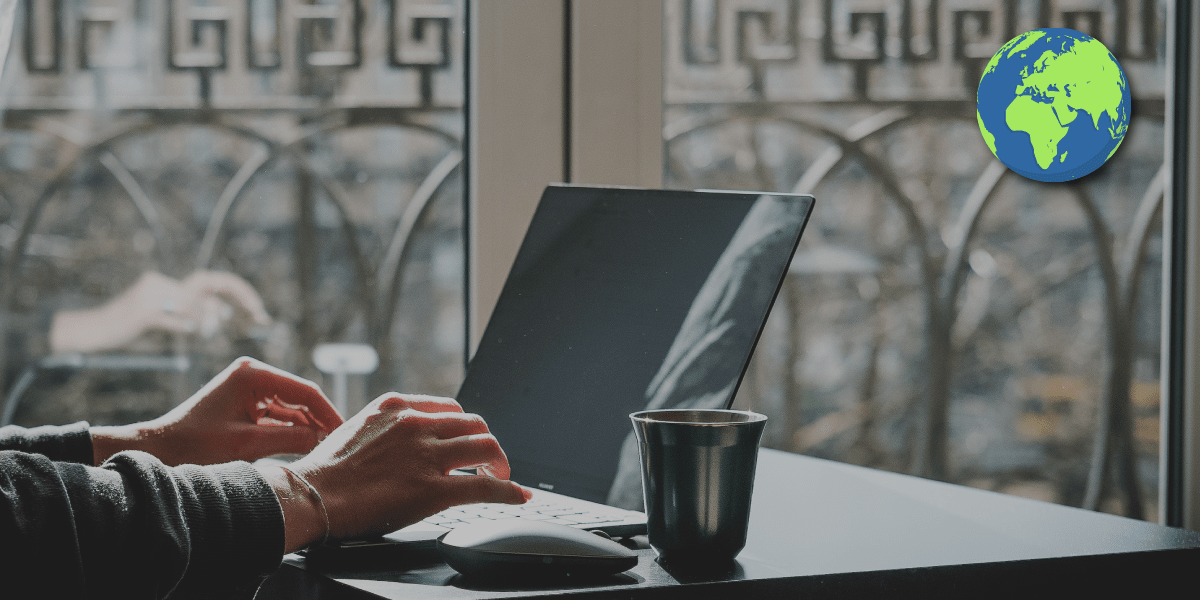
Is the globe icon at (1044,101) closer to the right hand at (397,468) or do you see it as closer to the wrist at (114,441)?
the right hand at (397,468)

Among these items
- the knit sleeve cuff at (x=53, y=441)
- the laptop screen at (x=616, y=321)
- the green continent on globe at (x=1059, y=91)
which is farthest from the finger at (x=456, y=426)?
the green continent on globe at (x=1059, y=91)

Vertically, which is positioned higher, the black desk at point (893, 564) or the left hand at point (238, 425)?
the left hand at point (238, 425)

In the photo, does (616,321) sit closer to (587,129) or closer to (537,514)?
(537,514)

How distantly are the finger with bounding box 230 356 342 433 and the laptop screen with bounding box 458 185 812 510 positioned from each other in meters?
0.13

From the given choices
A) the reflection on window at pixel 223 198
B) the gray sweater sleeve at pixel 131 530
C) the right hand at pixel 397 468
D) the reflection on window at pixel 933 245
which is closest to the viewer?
the gray sweater sleeve at pixel 131 530

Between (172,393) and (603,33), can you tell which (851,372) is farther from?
(172,393)

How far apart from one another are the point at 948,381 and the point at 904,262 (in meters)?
0.17

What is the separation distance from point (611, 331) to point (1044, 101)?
650 mm

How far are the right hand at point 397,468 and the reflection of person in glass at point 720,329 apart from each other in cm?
12

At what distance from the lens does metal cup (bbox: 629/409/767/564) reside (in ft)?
2.19

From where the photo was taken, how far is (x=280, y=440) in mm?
961

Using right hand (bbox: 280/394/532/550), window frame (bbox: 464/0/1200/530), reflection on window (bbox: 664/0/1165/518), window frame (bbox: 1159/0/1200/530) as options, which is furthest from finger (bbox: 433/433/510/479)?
window frame (bbox: 1159/0/1200/530)

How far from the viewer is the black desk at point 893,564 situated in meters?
0.62

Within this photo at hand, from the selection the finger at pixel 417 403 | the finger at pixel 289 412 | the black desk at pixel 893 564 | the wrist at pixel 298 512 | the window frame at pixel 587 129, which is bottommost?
the black desk at pixel 893 564
